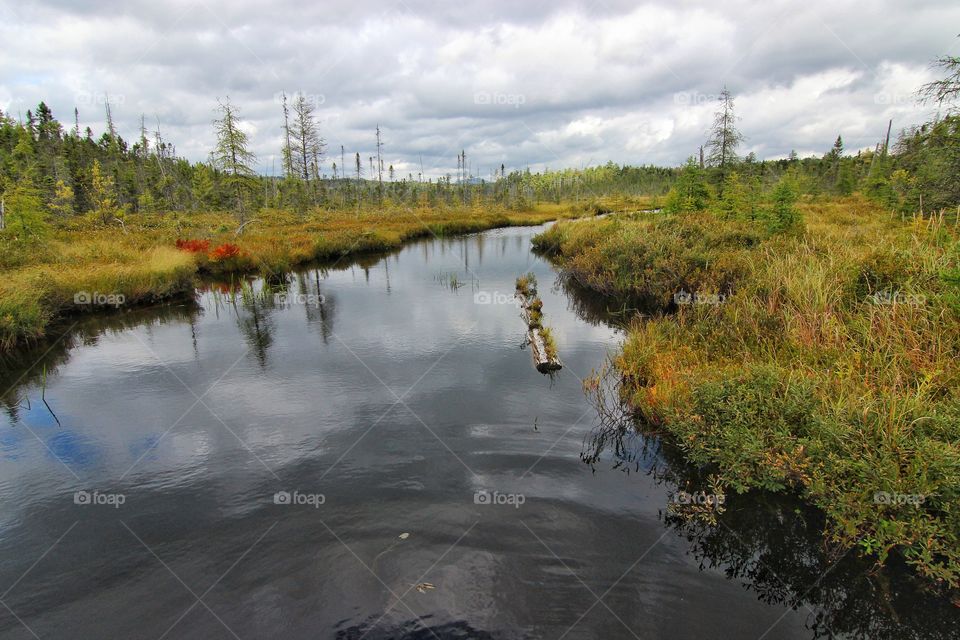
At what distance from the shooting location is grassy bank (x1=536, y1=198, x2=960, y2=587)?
5.12m

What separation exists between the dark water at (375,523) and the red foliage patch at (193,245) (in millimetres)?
15018

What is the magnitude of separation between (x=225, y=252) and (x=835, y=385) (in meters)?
28.8

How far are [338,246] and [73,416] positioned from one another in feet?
82.1

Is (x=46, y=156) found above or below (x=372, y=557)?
above

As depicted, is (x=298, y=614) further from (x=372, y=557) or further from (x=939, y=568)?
(x=939, y=568)

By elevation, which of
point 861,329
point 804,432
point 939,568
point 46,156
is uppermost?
point 46,156

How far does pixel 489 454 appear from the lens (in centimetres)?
820

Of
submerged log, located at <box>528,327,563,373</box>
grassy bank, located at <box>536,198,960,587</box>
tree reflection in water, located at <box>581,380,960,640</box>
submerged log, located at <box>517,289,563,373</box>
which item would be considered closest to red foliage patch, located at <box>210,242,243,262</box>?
submerged log, located at <box>517,289,563,373</box>

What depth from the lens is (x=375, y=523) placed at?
6.49m

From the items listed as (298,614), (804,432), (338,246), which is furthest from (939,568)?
(338,246)

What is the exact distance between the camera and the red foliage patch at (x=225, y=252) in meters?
26.1

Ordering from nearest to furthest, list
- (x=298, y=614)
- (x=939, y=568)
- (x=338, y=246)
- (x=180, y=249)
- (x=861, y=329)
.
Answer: (x=939, y=568) → (x=298, y=614) → (x=861, y=329) → (x=180, y=249) → (x=338, y=246)

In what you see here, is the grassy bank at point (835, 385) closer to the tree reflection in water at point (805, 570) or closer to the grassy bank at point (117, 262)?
the tree reflection in water at point (805, 570)

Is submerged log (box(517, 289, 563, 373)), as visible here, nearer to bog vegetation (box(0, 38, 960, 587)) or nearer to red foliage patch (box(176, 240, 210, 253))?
bog vegetation (box(0, 38, 960, 587))
